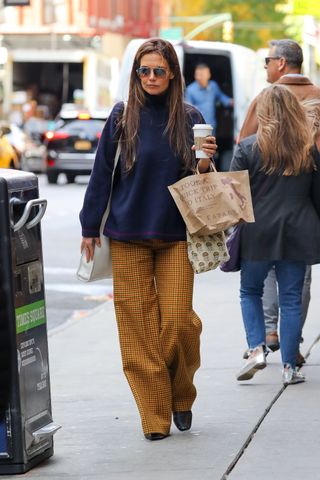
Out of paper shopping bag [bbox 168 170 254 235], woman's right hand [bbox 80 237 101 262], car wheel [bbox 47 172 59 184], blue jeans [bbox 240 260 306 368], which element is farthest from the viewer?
car wheel [bbox 47 172 59 184]

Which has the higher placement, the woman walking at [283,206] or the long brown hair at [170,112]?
the long brown hair at [170,112]

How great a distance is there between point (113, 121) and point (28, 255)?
82cm

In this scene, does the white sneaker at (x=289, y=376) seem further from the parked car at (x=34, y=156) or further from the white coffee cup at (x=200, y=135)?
the parked car at (x=34, y=156)

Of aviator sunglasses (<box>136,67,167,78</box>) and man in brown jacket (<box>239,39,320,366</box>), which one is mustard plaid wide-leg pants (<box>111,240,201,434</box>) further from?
man in brown jacket (<box>239,39,320,366</box>)

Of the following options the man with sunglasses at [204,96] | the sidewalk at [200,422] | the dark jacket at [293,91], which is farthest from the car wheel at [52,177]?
the dark jacket at [293,91]

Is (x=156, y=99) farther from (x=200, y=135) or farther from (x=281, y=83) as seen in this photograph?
(x=281, y=83)

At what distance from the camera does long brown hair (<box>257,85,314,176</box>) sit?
7566 millimetres

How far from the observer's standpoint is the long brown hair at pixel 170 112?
6305 millimetres

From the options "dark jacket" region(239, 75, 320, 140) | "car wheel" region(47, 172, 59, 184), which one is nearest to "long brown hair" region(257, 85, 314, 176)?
"dark jacket" region(239, 75, 320, 140)

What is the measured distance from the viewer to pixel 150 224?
6.30m

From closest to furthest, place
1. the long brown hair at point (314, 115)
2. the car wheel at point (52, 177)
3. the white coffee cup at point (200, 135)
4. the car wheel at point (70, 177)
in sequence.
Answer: the white coffee cup at point (200, 135) < the long brown hair at point (314, 115) < the car wheel at point (52, 177) < the car wheel at point (70, 177)

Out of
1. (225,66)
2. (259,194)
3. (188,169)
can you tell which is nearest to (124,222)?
(188,169)

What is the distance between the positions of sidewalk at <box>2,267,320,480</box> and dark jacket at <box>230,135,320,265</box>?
0.73 m

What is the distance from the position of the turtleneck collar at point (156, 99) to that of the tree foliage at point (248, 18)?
2428 inches
